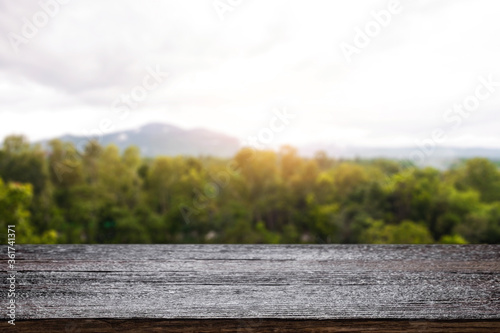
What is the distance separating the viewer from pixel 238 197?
30.6 meters

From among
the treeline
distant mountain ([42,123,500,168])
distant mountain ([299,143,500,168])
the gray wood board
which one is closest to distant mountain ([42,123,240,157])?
distant mountain ([42,123,500,168])

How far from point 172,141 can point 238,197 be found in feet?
81.1

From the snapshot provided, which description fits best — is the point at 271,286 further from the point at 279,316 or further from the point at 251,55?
the point at 251,55

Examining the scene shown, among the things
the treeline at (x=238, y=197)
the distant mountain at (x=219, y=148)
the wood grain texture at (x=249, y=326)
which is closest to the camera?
the wood grain texture at (x=249, y=326)

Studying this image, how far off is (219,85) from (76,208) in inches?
1047

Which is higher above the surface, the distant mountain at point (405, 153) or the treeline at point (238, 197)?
the distant mountain at point (405, 153)

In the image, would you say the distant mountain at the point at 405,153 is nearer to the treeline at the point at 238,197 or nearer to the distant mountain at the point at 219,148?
the distant mountain at the point at 219,148

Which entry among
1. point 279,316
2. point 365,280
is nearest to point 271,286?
point 279,316

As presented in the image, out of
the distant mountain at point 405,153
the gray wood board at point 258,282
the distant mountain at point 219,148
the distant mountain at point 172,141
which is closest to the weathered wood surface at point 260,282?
the gray wood board at point 258,282

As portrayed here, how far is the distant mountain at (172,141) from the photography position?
115ft

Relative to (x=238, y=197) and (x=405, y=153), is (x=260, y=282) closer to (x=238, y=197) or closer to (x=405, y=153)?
(x=238, y=197)

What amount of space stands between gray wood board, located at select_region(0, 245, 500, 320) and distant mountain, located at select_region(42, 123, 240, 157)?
32.9m

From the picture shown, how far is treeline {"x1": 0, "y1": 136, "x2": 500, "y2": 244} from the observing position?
1051 inches

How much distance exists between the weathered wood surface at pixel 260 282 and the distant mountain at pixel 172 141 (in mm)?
32911
